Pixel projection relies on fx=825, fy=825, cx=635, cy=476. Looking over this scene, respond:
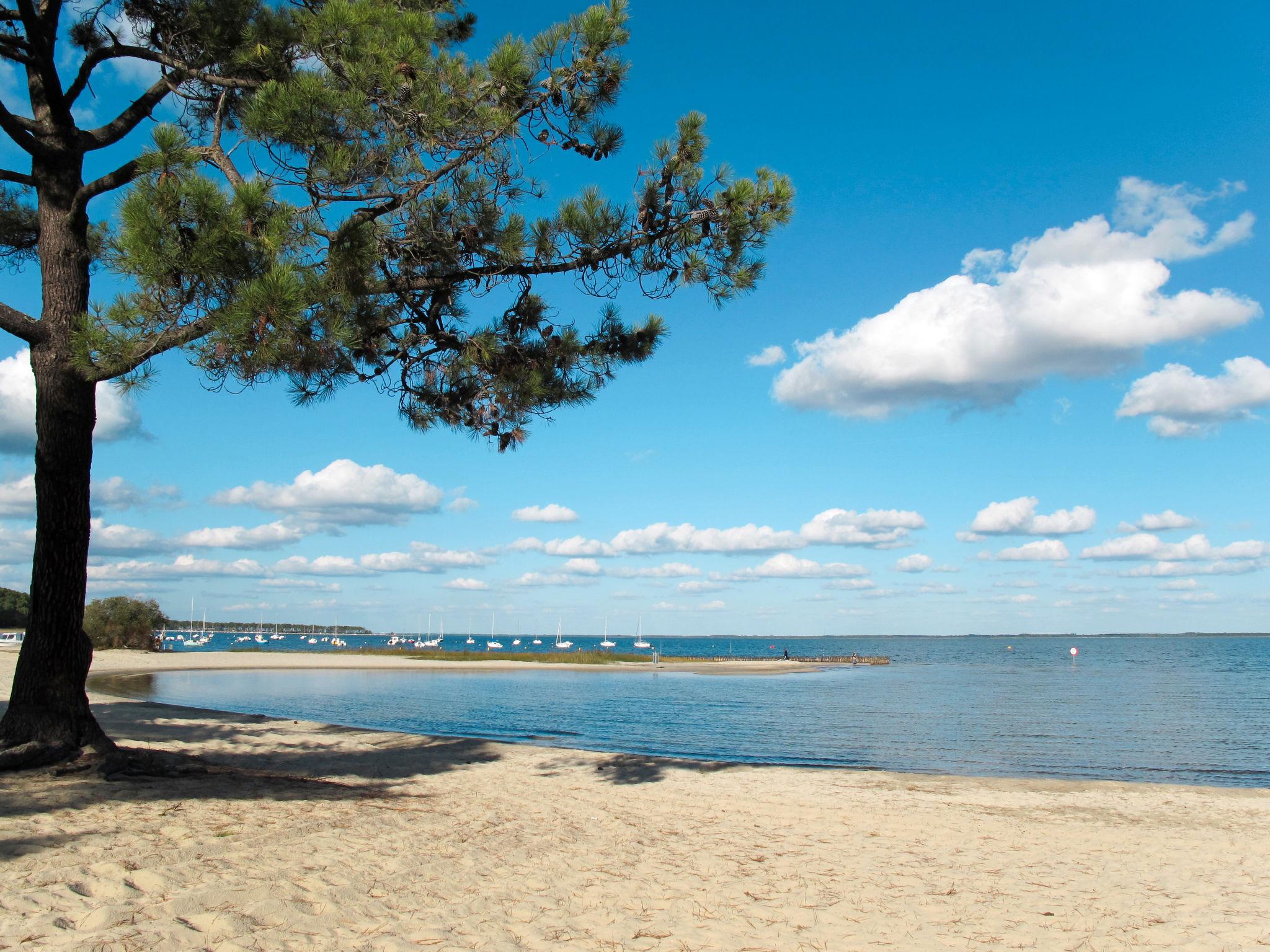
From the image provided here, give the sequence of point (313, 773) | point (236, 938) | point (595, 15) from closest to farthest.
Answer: point (236, 938)
point (595, 15)
point (313, 773)

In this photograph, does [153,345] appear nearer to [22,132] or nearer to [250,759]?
[22,132]

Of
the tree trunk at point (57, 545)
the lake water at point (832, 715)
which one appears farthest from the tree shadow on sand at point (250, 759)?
the lake water at point (832, 715)

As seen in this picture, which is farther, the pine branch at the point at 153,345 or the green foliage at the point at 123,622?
the green foliage at the point at 123,622

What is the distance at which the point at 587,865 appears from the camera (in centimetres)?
697

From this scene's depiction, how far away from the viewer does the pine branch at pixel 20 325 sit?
8.19 m

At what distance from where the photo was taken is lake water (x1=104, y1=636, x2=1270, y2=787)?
60.8ft

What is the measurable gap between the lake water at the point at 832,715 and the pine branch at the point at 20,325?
44.7ft

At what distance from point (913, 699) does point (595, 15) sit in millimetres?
33649

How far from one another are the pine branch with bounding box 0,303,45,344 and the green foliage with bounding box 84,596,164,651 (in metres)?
60.1

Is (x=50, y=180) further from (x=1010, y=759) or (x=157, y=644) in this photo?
(x=157, y=644)

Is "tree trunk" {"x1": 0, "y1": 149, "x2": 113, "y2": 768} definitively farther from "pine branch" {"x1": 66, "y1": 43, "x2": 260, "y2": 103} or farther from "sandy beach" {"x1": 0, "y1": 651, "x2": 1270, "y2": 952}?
"pine branch" {"x1": 66, "y1": 43, "x2": 260, "y2": 103}

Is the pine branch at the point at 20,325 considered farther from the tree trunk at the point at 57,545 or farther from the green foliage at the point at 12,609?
the green foliage at the point at 12,609

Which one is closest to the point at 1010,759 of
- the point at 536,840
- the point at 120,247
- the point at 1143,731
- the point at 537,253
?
the point at 1143,731

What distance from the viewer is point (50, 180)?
880cm
